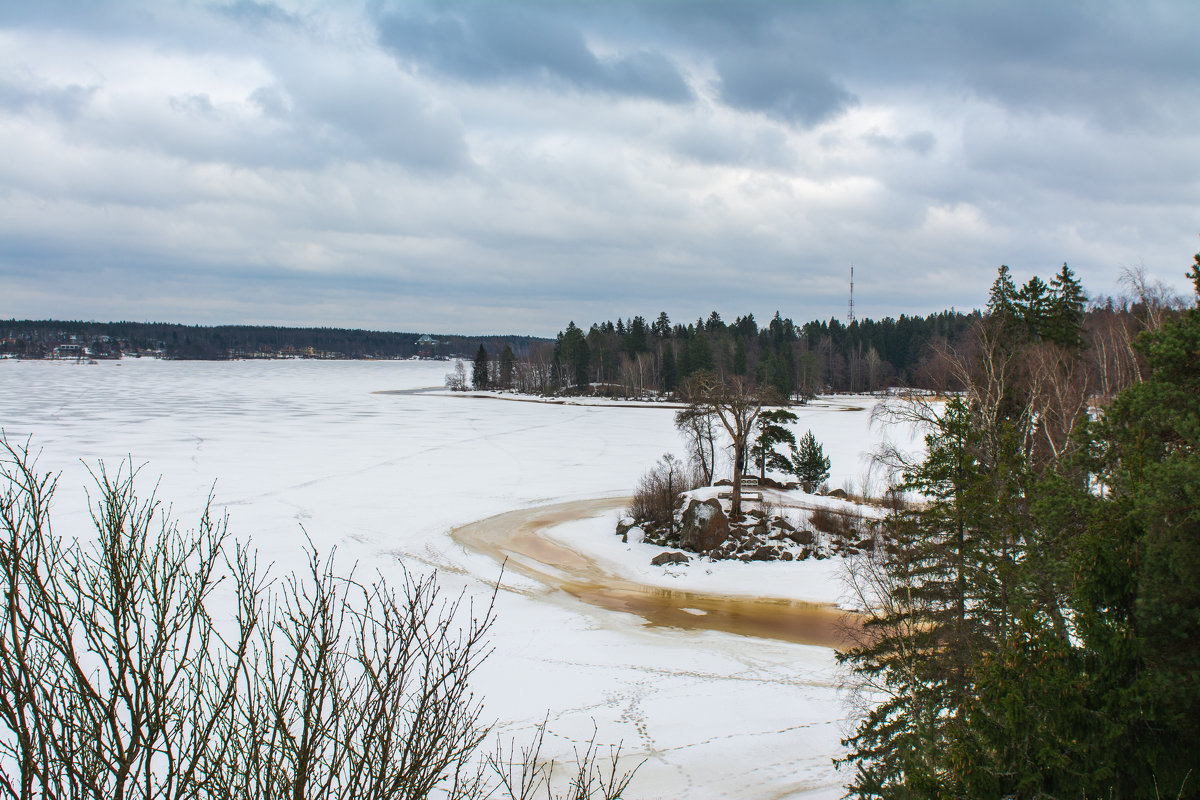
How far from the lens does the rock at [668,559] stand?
26688 millimetres

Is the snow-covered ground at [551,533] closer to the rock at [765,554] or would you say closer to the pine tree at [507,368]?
the rock at [765,554]

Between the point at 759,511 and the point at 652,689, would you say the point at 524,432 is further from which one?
the point at 652,689

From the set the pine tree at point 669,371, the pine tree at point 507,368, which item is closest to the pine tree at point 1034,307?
the pine tree at point 669,371

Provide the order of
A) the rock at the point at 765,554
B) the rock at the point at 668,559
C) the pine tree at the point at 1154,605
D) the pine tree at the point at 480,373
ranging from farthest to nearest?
the pine tree at the point at 480,373
the rock at the point at 765,554
the rock at the point at 668,559
the pine tree at the point at 1154,605

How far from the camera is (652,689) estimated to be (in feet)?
53.2

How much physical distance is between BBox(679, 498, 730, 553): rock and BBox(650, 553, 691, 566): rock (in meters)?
1.10

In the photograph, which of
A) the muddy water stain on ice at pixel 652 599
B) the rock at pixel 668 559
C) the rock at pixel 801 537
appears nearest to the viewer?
the muddy water stain on ice at pixel 652 599

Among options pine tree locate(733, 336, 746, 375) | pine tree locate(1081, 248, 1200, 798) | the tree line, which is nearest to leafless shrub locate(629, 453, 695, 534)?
the tree line

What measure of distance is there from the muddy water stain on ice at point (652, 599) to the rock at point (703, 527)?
4.09 meters

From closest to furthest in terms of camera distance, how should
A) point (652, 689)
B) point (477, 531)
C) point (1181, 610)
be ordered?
point (1181, 610), point (652, 689), point (477, 531)

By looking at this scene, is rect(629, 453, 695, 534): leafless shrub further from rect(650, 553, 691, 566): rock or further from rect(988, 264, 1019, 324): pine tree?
rect(988, 264, 1019, 324): pine tree

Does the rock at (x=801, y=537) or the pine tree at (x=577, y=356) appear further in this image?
the pine tree at (x=577, y=356)

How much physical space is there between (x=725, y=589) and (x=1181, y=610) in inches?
673

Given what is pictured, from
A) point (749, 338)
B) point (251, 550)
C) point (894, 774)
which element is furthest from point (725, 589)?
point (749, 338)
